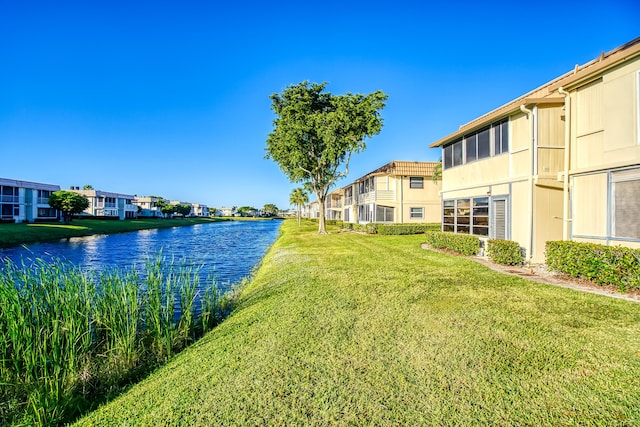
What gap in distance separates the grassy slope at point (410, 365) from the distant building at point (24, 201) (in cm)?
5404

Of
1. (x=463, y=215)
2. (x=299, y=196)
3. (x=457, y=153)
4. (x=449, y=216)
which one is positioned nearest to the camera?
(x=463, y=215)

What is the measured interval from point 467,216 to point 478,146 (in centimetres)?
307

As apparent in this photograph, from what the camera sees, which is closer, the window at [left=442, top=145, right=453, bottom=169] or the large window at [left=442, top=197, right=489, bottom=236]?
the large window at [left=442, top=197, right=489, bottom=236]

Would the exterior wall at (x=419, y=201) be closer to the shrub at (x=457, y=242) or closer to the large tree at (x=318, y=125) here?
the large tree at (x=318, y=125)

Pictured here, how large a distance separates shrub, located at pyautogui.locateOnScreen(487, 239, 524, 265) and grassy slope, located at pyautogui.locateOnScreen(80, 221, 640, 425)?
10.0 feet

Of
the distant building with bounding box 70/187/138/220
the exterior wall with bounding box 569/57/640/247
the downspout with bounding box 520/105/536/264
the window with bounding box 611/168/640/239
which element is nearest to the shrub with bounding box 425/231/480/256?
the downspout with bounding box 520/105/536/264

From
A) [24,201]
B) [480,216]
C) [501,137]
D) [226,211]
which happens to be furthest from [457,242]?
[226,211]

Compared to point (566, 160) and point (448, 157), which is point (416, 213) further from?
point (566, 160)

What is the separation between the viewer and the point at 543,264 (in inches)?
411

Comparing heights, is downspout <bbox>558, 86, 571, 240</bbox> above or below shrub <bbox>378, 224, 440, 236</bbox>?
above

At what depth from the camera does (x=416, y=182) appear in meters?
28.0

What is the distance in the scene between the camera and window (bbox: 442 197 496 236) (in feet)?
42.8

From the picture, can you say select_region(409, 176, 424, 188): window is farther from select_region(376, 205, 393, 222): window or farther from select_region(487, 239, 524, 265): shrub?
select_region(487, 239, 524, 265): shrub

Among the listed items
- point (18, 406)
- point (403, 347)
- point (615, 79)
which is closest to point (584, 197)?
point (615, 79)
